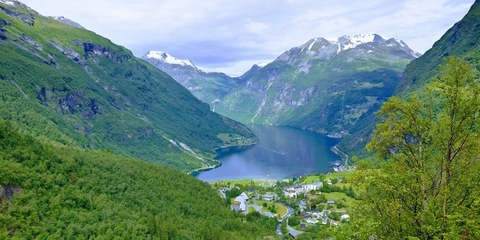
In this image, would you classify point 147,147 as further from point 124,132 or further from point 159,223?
point 159,223

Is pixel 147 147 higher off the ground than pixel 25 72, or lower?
lower

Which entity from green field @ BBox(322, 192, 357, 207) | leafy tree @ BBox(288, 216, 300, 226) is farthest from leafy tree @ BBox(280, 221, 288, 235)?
green field @ BBox(322, 192, 357, 207)

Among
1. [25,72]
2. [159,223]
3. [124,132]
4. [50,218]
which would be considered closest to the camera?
[50,218]

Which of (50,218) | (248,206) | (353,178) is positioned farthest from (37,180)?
(248,206)

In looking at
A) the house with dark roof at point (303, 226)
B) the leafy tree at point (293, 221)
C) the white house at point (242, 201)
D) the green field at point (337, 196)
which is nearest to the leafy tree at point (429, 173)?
the house with dark roof at point (303, 226)

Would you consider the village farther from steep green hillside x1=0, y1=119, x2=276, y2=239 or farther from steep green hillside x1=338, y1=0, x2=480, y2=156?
steep green hillside x1=338, y1=0, x2=480, y2=156
